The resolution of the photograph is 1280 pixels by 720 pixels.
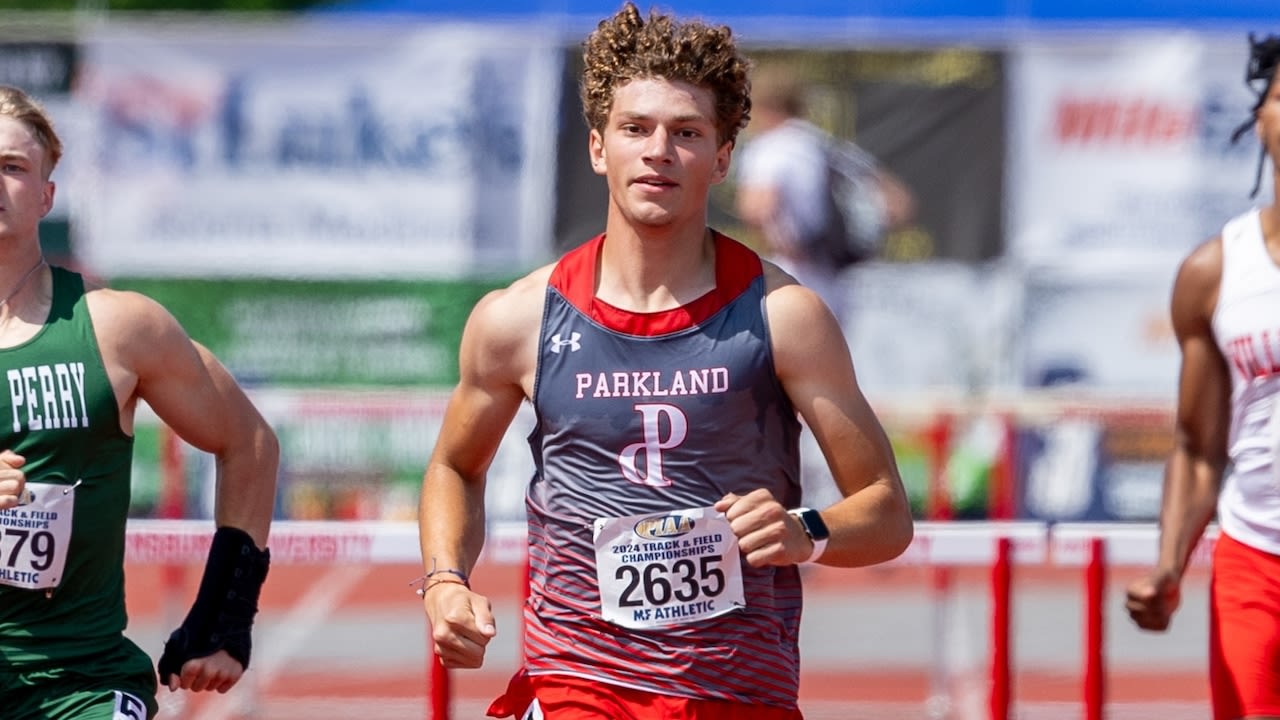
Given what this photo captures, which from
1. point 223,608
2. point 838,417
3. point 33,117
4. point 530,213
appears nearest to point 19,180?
point 33,117

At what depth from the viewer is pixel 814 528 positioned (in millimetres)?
3588

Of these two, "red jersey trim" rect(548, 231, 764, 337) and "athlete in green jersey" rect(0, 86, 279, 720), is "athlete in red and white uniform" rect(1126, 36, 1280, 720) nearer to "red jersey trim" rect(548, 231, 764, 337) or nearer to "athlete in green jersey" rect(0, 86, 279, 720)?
"red jersey trim" rect(548, 231, 764, 337)

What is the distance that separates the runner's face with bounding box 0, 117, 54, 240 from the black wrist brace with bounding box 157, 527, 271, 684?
2.73 ft

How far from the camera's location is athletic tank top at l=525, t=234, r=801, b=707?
373cm

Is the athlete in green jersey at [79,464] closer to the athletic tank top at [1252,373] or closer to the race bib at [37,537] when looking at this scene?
the race bib at [37,537]

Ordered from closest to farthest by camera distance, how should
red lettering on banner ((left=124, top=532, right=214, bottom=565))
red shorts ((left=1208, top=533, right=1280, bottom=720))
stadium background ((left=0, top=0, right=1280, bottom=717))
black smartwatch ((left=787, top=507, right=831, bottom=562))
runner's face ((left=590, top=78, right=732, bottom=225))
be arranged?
black smartwatch ((left=787, top=507, right=831, bottom=562)), runner's face ((left=590, top=78, right=732, bottom=225)), red shorts ((left=1208, top=533, right=1280, bottom=720)), red lettering on banner ((left=124, top=532, right=214, bottom=565)), stadium background ((left=0, top=0, right=1280, bottom=717))

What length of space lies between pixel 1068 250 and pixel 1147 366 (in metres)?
1.03

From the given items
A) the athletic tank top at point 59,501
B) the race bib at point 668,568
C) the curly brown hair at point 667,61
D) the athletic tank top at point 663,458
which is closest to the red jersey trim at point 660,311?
the athletic tank top at point 663,458

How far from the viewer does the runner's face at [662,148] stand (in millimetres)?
3719

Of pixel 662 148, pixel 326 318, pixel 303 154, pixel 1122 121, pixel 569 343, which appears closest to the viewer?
pixel 662 148

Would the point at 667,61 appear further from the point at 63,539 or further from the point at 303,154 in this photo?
the point at 303,154

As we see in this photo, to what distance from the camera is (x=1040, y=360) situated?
1338cm

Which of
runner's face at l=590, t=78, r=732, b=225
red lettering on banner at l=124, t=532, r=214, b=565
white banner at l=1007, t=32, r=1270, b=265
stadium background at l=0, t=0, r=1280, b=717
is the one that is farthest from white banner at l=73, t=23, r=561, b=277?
runner's face at l=590, t=78, r=732, b=225

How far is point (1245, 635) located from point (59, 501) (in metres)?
2.73
